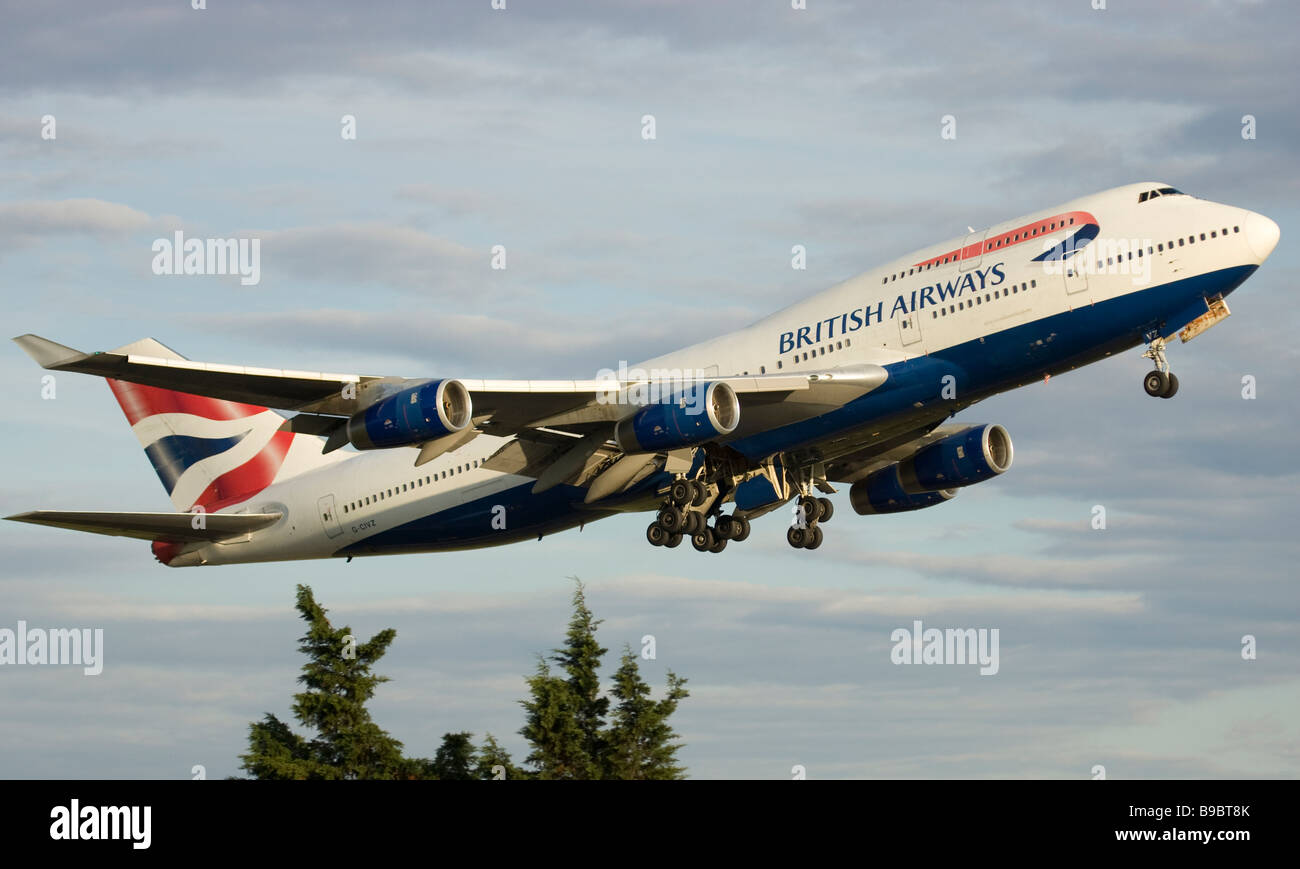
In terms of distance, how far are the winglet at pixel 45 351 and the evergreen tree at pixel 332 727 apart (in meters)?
16.6

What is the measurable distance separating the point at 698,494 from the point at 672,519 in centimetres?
98

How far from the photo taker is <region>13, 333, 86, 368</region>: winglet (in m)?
30.2

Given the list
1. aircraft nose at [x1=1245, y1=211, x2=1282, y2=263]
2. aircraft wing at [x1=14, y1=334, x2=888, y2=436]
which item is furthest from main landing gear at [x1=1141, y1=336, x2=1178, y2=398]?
aircraft wing at [x1=14, y1=334, x2=888, y2=436]

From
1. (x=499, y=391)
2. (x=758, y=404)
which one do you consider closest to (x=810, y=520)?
(x=758, y=404)

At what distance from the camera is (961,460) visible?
44.7m

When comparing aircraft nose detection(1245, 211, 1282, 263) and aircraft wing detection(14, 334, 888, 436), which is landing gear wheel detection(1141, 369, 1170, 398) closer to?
aircraft nose detection(1245, 211, 1282, 263)

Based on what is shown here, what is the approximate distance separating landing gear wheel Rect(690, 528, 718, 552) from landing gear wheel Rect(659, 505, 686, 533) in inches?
59.8

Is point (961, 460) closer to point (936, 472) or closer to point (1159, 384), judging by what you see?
point (936, 472)

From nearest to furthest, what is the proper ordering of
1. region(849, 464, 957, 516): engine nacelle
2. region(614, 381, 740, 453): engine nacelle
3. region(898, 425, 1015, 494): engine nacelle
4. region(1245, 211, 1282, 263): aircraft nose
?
region(1245, 211, 1282, 263): aircraft nose
region(614, 381, 740, 453): engine nacelle
region(898, 425, 1015, 494): engine nacelle
region(849, 464, 957, 516): engine nacelle
